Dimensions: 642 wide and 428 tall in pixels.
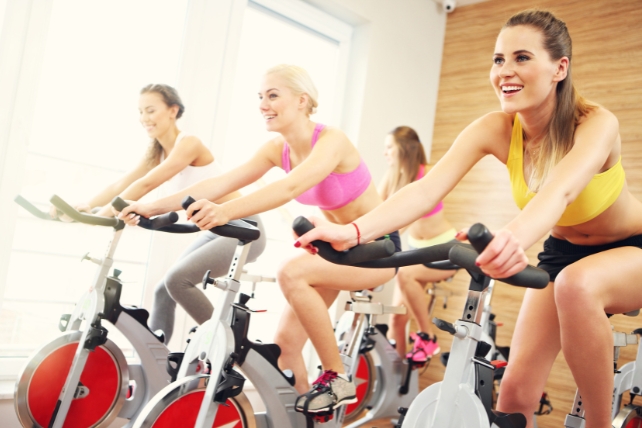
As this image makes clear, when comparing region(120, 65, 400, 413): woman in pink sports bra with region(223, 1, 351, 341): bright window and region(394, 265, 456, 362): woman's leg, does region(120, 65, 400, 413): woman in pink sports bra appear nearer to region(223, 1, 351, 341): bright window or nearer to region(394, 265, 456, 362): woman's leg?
region(394, 265, 456, 362): woman's leg

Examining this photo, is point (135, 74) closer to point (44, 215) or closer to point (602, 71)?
point (44, 215)

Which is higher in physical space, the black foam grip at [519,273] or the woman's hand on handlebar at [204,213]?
the woman's hand on handlebar at [204,213]

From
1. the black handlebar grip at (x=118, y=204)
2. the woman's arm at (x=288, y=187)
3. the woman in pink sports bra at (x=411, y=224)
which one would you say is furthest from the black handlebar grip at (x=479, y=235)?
the woman in pink sports bra at (x=411, y=224)

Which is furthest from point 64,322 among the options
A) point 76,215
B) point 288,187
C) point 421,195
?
point 421,195

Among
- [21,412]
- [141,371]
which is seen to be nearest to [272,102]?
[141,371]

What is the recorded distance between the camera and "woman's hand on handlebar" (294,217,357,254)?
1.09 meters

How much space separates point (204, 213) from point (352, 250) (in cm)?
67

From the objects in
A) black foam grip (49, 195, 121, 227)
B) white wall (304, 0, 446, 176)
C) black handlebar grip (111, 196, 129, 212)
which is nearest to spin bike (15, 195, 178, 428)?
black foam grip (49, 195, 121, 227)

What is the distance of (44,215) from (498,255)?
179cm

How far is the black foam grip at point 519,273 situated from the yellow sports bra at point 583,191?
522mm

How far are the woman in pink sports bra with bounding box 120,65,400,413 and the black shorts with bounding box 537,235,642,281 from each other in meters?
0.64

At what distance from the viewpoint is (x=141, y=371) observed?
2.37 meters

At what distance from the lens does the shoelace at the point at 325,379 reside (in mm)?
2014

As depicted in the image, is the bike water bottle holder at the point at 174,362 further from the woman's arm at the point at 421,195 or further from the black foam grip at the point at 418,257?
the black foam grip at the point at 418,257
